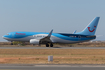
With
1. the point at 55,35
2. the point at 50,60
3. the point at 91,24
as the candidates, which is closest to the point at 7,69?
the point at 50,60

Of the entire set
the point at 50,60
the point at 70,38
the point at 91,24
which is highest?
the point at 91,24

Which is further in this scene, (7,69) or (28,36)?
(28,36)

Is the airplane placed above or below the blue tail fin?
below

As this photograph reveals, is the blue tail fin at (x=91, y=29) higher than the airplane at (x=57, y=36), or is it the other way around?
the blue tail fin at (x=91, y=29)

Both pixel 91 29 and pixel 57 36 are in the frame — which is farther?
pixel 91 29

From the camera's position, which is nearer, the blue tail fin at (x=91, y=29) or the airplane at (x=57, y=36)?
the airplane at (x=57, y=36)

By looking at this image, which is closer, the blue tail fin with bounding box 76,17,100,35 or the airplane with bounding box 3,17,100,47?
the airplane with bounding box 3,17,100,47

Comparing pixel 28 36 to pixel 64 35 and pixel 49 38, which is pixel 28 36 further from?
pixel 64 35

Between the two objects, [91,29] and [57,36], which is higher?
[91,29]

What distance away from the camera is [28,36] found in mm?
50719

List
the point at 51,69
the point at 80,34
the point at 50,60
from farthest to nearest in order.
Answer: the point at 80,34
the point at 50,60
the point at 51,69

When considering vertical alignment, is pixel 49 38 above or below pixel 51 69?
above

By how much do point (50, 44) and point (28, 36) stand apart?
689cm

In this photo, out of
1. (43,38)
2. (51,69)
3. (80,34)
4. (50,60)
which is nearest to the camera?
(51,69)
